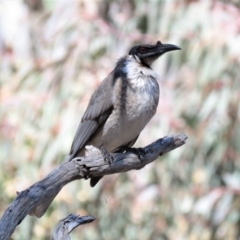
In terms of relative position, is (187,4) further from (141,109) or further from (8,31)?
(141,109)

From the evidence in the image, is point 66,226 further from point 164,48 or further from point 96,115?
point 164,48

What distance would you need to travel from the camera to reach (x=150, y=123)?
27.3 ft

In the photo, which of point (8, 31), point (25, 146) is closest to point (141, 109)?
point (25, 146)

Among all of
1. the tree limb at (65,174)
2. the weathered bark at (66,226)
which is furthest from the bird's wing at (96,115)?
the weathered bark at (66,226)

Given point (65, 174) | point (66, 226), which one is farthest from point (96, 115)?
point (66, 226)

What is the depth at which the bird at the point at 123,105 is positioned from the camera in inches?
230

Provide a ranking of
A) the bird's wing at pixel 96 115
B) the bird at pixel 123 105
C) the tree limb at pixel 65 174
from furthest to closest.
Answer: the bird's wing at pixel 96 115 < the bird at pixel 123 105 < the tree limb at pixel 65 174

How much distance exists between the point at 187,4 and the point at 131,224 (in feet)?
7.09

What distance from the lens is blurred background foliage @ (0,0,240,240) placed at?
8016mm

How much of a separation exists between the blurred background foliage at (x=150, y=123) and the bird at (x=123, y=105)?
5.50ft

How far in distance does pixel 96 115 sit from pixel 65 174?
1124 mm

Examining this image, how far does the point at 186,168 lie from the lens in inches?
349

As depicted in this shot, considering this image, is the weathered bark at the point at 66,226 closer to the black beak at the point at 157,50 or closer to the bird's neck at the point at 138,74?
the bird's neck at the point at 138,74

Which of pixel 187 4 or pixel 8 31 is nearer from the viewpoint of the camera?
pixel 187 4
